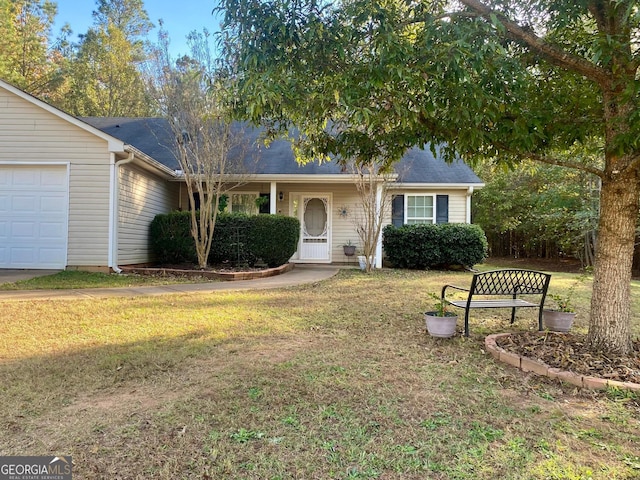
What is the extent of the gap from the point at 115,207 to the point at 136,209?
1095 millimetres

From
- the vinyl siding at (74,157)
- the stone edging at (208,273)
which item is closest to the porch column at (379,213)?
the stone edging at (208,273)

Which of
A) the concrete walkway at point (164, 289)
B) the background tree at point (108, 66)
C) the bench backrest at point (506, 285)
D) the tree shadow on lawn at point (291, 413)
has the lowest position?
the tree shadow on lawn at point (291, 413)

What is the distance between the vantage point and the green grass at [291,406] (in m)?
2.11

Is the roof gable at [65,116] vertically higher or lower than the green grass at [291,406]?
higher

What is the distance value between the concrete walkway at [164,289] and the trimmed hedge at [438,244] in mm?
3037

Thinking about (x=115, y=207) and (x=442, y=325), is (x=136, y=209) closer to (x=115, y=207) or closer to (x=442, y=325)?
(x=115, y=207)

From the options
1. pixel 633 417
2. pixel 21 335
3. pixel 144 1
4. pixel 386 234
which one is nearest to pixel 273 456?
pixel 633 417

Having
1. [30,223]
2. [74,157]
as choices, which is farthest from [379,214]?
[30,223]

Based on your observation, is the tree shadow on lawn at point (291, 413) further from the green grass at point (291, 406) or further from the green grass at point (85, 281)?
the green grass at point (85, 281)

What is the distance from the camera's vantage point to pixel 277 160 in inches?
507

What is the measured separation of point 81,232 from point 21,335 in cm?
540

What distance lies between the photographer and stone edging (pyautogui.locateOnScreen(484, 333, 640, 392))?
309 centimetres

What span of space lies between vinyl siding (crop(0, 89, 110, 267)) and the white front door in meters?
5.96

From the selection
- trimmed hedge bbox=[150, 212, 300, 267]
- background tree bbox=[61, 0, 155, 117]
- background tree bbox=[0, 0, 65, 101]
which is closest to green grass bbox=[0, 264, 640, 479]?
trimmed hedge bbox=[150, 212, 300, 267]
